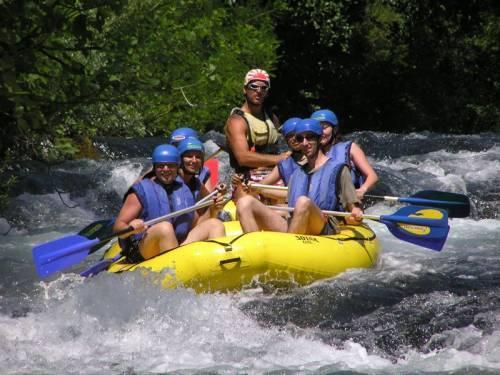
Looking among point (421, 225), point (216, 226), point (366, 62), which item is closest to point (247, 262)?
point (216, 226)

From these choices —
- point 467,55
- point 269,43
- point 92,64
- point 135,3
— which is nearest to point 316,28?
point 269,43

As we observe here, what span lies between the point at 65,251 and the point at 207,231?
0.87 meters

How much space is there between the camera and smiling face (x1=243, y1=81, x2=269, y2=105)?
272 inches

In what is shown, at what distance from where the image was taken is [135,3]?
6.72 metres

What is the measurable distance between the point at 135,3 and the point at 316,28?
1120 centimetres

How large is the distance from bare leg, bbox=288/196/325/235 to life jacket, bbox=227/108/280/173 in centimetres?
88

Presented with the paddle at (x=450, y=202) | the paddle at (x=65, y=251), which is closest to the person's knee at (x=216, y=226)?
the paddle at (x=65, y=251)

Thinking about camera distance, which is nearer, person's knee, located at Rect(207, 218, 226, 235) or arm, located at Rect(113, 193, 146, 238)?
arm, located at Rect(113, 193, 146, 238)

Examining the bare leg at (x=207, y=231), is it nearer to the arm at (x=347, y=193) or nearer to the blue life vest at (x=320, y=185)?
the blue life vest at (x=320, y=185)

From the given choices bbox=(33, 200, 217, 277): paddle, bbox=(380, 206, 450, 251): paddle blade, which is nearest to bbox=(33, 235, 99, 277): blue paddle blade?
bbox=(33, 200, 217, 277): paddle

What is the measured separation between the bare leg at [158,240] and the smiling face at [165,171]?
279 mm

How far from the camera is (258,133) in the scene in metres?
7.02

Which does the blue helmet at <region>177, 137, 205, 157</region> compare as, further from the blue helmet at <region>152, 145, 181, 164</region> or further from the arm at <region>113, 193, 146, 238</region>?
the arm at <region>113, 193, 146, 238</region>

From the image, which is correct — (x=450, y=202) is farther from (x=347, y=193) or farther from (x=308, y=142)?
(x=308, y=142)
